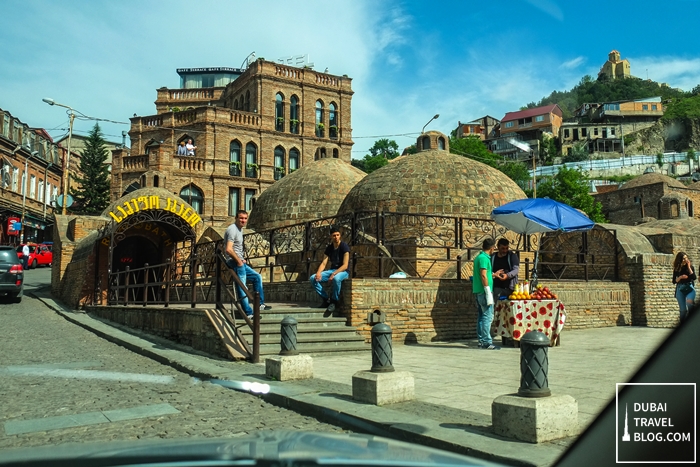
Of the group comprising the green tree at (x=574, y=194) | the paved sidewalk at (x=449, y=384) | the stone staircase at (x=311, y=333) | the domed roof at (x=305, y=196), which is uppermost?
the green tree at (x=574, y=194)

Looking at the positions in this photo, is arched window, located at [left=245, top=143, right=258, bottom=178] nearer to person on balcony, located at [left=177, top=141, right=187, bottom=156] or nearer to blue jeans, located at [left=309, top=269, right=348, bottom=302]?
person on balcony, located at [left=177, top=141, right=187, bottom=156]

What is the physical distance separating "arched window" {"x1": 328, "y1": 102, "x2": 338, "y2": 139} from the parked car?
31.7 meters

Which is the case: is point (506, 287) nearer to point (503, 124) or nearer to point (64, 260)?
point (64, 260)

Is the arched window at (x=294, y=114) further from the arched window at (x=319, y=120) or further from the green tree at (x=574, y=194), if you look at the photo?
the green tree at (x=574, y=194)

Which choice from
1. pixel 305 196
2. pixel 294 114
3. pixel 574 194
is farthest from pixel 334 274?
pixel 574 194

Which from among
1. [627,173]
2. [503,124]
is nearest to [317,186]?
[627,173]

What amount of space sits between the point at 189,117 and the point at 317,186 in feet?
74.1

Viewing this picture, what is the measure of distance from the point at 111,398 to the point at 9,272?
1571 cm

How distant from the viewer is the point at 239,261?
10250mm

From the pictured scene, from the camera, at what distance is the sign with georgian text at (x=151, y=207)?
63.5ft

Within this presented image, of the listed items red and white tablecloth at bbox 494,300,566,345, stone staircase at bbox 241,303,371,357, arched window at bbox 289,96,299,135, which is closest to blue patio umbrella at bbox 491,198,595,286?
red and white tablecloth at bbox 494,300,566,345

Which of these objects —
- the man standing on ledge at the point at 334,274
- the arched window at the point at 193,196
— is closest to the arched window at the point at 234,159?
the arched window at the point at 193,196

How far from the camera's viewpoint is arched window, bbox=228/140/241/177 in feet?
141

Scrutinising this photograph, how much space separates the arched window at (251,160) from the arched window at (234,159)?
61 centimetres
